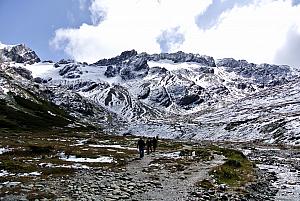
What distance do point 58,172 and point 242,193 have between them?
59.2 feet

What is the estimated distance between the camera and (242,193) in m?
34.3

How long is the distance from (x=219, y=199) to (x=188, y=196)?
2332 mm

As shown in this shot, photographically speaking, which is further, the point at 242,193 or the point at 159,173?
the point at 159,173

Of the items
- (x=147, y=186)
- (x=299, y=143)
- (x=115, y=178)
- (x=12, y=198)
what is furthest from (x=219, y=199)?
(x=299, y=143)

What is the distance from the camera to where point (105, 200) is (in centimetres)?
2783

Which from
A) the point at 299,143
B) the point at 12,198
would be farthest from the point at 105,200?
the point at 299,143

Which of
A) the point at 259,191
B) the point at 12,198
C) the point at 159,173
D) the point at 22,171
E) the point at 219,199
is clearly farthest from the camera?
the point at 159,173

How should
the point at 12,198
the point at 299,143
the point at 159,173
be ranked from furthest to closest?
the point at 299,143
the point at 159,173
the point at 12,198

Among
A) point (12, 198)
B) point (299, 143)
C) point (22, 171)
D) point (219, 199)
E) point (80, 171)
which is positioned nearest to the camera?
point (12, 198)

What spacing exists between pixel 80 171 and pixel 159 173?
878 centimetres

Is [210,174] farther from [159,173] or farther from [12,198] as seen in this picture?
[12,198]

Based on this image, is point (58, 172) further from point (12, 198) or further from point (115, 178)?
point (12, 198)

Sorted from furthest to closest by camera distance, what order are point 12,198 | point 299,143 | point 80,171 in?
1. point 299,143
2. point 80,171
3. point 12,198

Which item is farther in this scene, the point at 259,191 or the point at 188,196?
the point at 259,191
